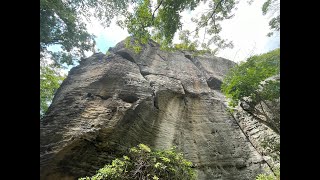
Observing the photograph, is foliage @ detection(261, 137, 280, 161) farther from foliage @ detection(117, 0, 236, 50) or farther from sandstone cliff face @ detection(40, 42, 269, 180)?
foliage @ detection(117, 0, 236, 50)

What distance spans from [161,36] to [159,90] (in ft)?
10.5

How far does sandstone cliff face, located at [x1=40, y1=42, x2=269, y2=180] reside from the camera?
23.4 ft

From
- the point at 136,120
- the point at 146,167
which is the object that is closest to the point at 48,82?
the point at 136,120

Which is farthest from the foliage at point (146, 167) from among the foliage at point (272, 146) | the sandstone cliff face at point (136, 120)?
the foliage at point (272, 146)

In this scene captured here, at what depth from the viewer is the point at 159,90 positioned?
34.7ft

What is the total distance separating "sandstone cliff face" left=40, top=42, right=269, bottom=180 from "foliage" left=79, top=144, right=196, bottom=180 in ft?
1.81

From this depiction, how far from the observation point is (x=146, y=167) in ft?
24.1

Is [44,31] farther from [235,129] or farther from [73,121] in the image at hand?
[235,129]

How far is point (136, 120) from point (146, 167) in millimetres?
2017

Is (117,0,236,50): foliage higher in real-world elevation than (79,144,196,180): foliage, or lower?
higher

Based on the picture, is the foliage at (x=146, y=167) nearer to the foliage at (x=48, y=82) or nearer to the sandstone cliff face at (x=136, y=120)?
the sandstone cliff face at (x=136, y=120)

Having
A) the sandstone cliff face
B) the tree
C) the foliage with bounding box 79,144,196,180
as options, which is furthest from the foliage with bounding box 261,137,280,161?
the foliage with bounding box 79,144,196,180

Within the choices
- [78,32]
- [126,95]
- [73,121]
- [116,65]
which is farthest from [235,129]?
[78,32]
